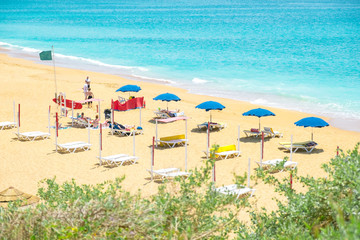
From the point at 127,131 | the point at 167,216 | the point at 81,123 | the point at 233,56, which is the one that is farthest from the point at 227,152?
the point at 233,56

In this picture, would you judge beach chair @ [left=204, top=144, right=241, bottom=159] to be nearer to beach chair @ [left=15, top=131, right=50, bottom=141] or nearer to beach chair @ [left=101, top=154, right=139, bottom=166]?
beach chair @ [left=101, top=154, right=139, bottom=166]

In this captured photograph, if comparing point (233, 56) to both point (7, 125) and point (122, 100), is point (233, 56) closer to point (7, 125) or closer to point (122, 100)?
point (122, 100)

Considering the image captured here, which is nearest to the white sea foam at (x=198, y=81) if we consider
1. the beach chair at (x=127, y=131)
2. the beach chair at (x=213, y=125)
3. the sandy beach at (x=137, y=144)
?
the sandy beach at (x=137, y=144)

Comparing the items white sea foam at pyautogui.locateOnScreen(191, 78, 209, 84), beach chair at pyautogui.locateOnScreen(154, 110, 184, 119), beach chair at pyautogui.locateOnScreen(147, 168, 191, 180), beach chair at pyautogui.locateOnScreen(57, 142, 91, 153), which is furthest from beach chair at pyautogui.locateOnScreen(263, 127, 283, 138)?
white sea foam at pyautogui.locateOnScreen(191, 78, 209, 84)

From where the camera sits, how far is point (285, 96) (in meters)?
31.7

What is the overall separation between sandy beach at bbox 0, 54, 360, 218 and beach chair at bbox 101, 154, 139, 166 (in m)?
0.26

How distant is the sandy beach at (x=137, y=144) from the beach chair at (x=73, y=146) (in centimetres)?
27

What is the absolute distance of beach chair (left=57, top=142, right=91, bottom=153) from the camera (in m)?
17.1

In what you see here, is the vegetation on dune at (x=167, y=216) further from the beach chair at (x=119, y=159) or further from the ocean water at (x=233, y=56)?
the ocean water at (x=233, y=56)

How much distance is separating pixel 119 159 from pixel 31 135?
4573mm

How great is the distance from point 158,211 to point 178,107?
61.5 feet

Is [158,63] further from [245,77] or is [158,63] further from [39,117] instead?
[39,117]

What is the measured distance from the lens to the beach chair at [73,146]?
1713 centimetres

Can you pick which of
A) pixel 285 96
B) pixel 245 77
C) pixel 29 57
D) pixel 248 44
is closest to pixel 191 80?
pixel 245 77
